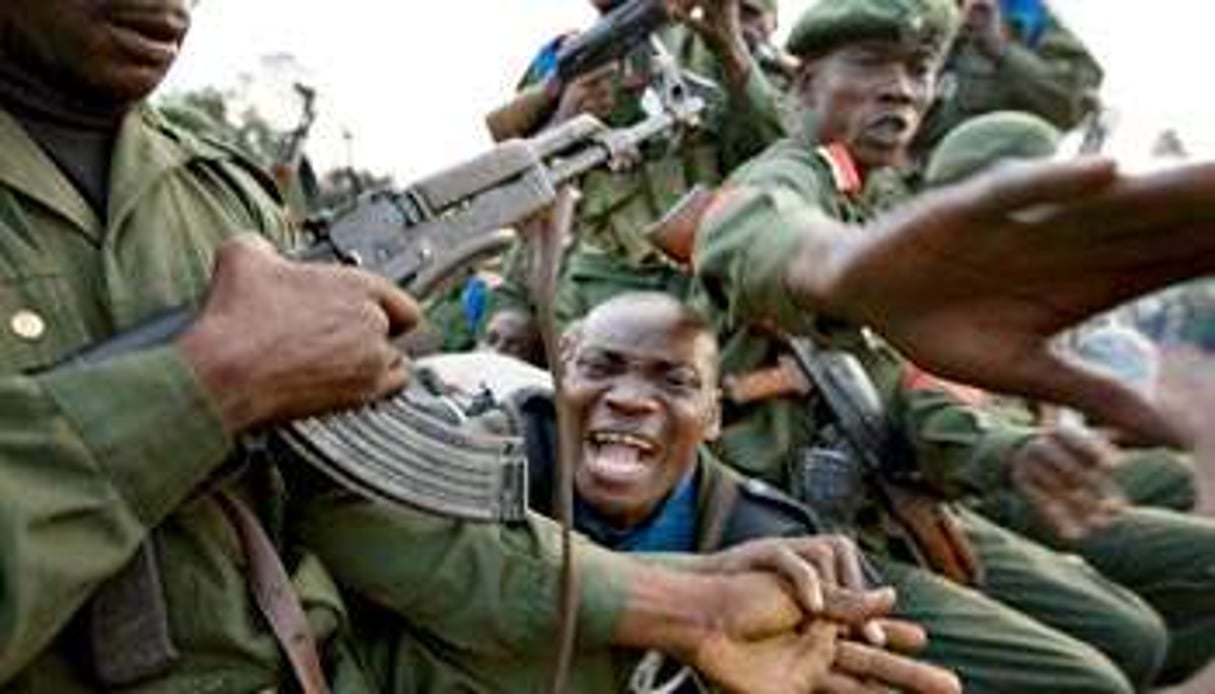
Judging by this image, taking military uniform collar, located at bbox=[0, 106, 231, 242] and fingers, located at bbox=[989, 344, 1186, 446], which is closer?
fingers, located at bbox=[989, 344, 1186, 446]

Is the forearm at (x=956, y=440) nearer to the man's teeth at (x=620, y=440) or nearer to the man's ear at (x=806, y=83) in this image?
the man's ear at (x=806, y=83)

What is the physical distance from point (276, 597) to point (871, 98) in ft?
7.33

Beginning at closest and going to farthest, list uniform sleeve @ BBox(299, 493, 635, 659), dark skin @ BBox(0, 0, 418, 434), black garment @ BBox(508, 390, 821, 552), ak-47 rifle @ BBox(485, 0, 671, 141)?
dark skin @ BBox(0, 0, 418, 434) < uniform sleeve @ BBox(299, 493, 635, 659) < black garment @ BBox(508, 390, 821, 552) < ak-47 rifle @ BBox(485, 0, 671, 141)

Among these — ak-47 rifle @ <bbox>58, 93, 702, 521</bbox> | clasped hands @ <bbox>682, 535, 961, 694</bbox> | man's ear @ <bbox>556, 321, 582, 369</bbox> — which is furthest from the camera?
man's ear @ <bbox>556, 321, 582, 369</bbox>

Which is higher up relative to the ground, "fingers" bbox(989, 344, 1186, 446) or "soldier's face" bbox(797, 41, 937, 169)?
"fingers" bbox(989, 344, 1186, 446)

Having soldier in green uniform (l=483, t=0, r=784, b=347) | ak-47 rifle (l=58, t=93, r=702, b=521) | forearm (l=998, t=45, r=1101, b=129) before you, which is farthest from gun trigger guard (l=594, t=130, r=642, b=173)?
forearm (l=998, t=45, r=1101, b=129)

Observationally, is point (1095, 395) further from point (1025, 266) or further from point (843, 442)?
point (843, 442)

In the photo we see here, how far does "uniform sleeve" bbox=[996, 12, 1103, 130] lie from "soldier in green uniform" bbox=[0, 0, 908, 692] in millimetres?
4189

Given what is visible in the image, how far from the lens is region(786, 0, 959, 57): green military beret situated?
13.7ft

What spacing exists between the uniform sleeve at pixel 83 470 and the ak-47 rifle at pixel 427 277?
228mm

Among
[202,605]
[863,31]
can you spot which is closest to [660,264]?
[863,31]

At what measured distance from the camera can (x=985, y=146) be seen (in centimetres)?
459

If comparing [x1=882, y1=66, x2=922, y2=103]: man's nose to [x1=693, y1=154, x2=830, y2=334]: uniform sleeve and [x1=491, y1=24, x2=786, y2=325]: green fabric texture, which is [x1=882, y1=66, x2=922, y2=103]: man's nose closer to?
[x1=693, y1=154, x2=830, y2=334]: uniform sleeve

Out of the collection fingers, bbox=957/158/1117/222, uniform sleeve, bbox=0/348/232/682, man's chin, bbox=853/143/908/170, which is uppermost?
fingers, bbox=957/158/1117/222
